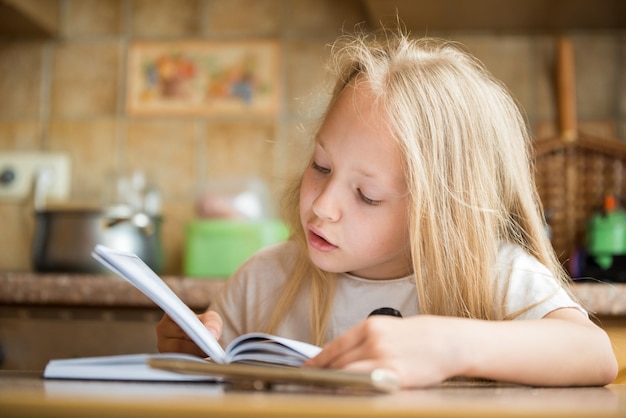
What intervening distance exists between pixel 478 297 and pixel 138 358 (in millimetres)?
402

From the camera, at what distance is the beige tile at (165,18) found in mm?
2105

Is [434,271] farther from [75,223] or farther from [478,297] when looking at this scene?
[75,223]

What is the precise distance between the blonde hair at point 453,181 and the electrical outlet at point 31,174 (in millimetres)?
1300

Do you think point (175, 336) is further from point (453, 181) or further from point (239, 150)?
point (239, 150)

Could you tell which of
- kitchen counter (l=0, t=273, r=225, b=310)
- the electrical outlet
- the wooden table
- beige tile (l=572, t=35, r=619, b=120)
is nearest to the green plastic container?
kitchen counter (l=0, t=273, r=225, b=310)

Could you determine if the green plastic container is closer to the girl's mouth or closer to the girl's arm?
the girl's mouth

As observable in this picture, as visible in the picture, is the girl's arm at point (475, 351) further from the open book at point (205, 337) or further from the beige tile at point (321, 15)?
the beige tile at point (321, 15)

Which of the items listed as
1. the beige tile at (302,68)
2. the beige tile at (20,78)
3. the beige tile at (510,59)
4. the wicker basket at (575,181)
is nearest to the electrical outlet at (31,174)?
the beige tile at (20,78)

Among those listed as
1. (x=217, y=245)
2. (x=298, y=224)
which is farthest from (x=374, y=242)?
(x=217, y=245)

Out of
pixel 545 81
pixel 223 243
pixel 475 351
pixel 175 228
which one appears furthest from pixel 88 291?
pixel 545 81

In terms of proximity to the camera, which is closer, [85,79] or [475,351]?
[475,351]

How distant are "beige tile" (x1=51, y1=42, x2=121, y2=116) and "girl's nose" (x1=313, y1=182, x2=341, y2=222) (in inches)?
55.5

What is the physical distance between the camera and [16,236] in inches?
83.4

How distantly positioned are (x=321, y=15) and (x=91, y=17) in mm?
644
